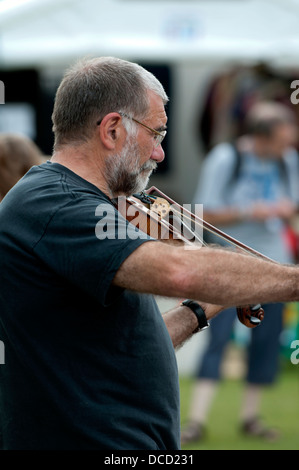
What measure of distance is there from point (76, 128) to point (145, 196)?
1.30 feet

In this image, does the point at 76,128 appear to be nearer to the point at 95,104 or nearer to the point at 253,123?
the point at 95,104

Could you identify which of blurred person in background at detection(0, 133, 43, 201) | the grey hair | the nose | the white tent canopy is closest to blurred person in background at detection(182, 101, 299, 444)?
blurred person in background at detection(0, 133, 43, 201)

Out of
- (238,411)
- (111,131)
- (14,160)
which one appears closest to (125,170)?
(111,131)

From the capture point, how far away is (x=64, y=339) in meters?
2.10

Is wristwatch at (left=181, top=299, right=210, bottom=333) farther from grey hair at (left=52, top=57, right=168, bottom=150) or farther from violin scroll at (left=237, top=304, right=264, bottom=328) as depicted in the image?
grey hair at (left=52, top=57, right=168, bottom=150)

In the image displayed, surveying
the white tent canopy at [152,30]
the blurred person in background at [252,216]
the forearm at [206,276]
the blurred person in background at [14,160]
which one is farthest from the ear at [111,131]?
the white tent canopy at [152,30]

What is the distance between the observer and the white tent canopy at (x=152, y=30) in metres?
7.20

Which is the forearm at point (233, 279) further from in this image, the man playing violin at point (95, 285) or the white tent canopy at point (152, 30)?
the white tent canopy at point (152, 30)

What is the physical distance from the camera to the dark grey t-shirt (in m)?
2.07

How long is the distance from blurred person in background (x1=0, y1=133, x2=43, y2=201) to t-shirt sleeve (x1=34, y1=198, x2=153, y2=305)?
5.63ft

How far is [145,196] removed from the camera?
8.34 ft

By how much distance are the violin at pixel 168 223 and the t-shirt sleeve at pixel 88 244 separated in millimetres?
284

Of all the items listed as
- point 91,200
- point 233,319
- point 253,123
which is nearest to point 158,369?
point 91,200

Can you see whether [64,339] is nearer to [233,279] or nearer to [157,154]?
[233,279]
